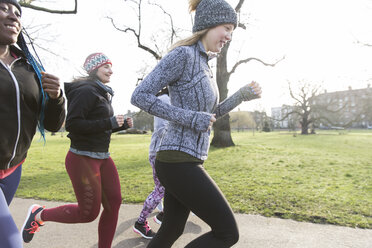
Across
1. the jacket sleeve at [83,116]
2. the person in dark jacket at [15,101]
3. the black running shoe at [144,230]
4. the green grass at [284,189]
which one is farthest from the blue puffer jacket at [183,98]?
the green grass at [284,189]

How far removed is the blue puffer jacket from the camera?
168 centimetres

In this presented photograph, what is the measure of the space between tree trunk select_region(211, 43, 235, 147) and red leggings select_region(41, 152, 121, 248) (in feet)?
38.6

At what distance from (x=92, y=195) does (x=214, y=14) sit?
6.26 ft

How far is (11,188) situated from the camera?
5.99 ft

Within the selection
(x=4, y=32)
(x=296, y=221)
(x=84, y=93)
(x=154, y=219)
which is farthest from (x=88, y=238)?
(x=296, y=221)

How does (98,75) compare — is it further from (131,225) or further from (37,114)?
(131,225)

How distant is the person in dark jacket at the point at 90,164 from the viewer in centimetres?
243

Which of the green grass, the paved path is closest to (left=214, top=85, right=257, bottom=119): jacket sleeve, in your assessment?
the paved path

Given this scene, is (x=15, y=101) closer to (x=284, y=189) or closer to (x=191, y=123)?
(x=191, y=123)

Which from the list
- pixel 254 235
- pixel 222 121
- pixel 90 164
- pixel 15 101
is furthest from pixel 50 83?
pixel 222 121

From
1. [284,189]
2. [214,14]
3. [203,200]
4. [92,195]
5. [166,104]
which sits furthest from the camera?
[284,189]

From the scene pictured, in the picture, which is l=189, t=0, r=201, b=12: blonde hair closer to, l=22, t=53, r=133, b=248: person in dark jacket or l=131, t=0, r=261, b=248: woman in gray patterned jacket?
l=131, t=0, r=261, b=248: woman in gray patterned jacket

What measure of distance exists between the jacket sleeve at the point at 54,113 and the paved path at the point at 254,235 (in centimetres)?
164

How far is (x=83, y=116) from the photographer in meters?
2.46
